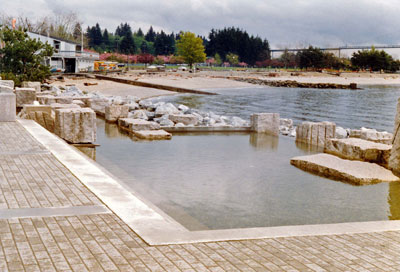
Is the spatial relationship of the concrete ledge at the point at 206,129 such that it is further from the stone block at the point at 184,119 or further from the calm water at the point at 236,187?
the calm water at the point at 236,187

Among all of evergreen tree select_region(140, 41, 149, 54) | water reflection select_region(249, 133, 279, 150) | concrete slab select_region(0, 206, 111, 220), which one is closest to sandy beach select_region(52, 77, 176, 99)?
water reflection select_region(249, 133, 279, 150)

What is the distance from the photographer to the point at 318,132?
13.1 metres

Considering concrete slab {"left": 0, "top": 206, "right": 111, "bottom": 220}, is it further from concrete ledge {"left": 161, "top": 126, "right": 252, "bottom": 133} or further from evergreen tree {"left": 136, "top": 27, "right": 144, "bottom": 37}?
evergreen tree {"left": 136, "top": 27, "right": 144, "bottom": 37}

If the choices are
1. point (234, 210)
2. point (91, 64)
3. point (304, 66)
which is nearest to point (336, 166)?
point (234, 210)

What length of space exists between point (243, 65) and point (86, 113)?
138 metres

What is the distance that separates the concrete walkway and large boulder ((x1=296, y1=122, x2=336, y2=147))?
7.70 meters

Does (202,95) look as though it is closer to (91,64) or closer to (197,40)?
(91,64)

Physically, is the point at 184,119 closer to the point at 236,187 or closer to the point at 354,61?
the point at 236,187

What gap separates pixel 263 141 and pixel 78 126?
4726mm

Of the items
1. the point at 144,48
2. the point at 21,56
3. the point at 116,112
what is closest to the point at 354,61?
the point at 144,48

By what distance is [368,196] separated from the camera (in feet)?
26.0

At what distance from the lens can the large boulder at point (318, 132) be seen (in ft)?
42.8

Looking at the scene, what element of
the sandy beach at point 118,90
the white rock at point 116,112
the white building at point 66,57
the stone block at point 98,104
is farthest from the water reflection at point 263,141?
the white building at point 66,57

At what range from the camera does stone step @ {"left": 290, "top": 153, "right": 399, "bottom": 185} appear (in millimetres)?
8909
